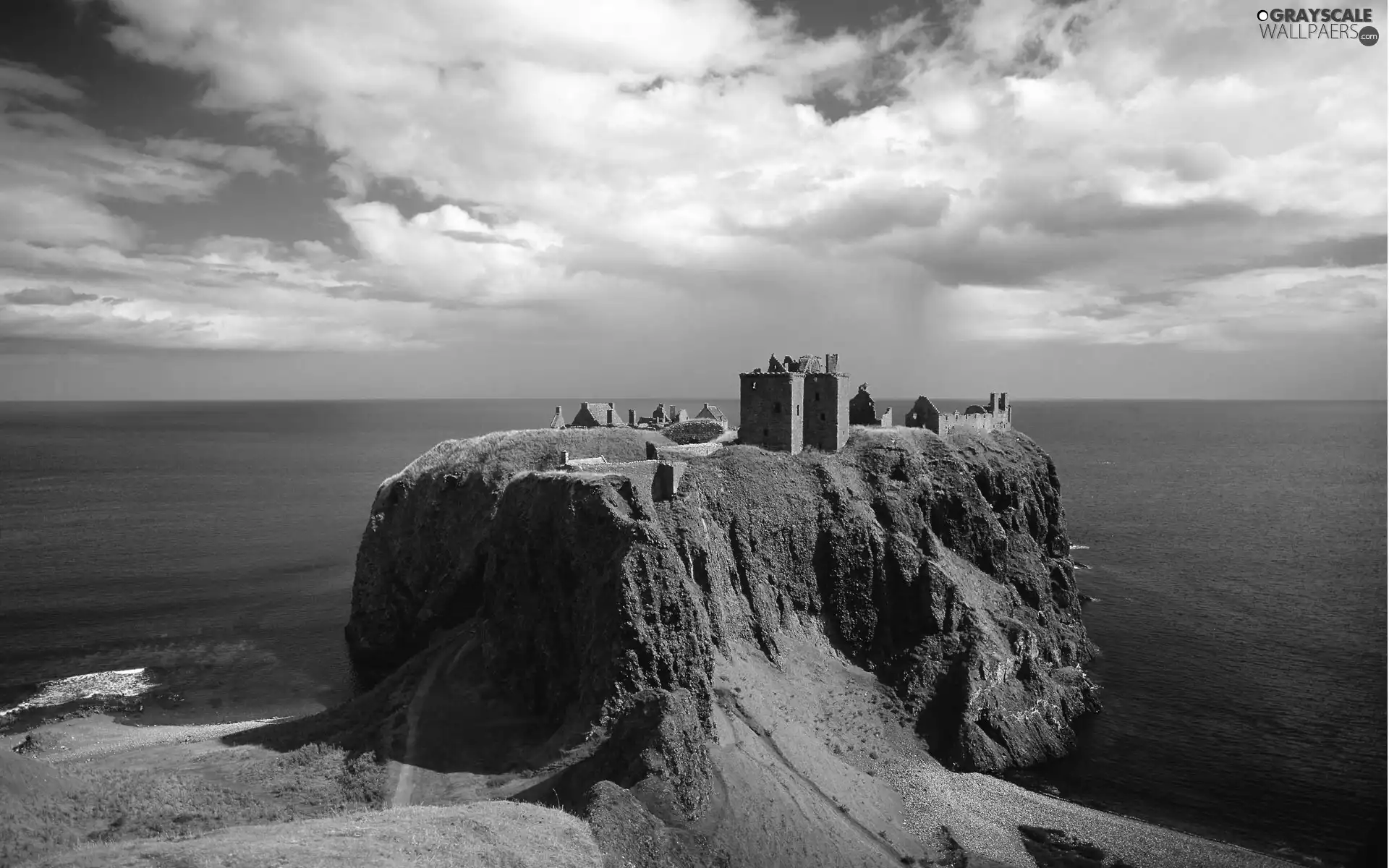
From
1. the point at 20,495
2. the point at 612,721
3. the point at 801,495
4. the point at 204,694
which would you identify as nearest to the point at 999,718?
the point at 801,495

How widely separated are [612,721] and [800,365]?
3318cm

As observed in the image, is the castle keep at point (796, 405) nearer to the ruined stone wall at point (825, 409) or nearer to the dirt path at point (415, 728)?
the ruined stone wall at point (825, 409)

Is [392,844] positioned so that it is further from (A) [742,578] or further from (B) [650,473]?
(A) [742,578]

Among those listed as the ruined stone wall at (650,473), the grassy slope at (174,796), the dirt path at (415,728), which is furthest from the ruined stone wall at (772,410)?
the grassy slope at (174,796)

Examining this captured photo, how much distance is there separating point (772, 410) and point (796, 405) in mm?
1919

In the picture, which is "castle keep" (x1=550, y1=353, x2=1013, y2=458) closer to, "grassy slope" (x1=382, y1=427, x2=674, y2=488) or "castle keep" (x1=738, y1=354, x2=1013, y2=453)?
"castle keep" (x1=738, y1=354, x2=1013, y2=453)

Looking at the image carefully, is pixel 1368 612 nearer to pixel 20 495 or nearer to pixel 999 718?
pixel 999 718

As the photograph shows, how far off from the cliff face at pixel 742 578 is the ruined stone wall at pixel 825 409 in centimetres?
206

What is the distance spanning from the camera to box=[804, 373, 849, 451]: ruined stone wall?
61.2 m

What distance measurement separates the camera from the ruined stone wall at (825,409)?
61.2 meters

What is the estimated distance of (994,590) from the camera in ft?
209

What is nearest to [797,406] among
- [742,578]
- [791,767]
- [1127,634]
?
[742,578]

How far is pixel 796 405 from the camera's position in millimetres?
59750

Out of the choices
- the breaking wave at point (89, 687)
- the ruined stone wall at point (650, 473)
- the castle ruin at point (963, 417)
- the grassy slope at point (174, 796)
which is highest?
the castle ruin at point (963, 417)
